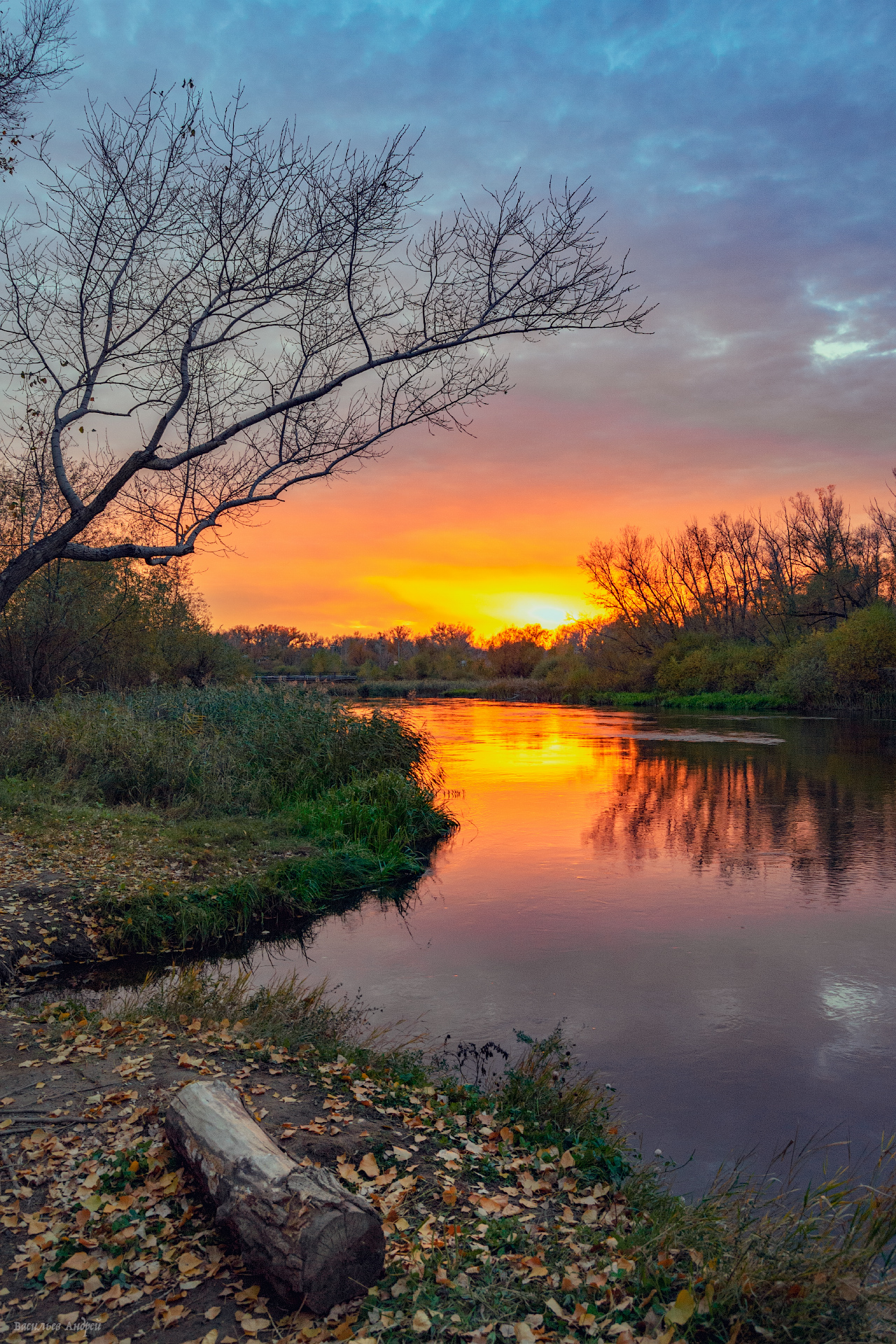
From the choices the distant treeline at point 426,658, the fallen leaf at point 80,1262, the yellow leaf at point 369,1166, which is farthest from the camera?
the distant treeline at point 426,658

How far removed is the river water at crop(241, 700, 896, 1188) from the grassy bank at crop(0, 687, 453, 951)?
83 cm

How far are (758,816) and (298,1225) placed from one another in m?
14.2

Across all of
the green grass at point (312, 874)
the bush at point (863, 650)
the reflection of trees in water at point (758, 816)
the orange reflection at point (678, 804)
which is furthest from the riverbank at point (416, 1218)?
the bush at point (863, 650)

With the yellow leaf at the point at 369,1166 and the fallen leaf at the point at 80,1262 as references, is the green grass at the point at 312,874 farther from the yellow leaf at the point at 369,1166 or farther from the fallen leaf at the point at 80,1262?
the fallen leaf at the point at 80,1262

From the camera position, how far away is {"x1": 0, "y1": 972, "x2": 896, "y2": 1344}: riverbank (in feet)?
10.1

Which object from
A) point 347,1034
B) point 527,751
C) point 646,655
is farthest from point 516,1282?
point 646,655

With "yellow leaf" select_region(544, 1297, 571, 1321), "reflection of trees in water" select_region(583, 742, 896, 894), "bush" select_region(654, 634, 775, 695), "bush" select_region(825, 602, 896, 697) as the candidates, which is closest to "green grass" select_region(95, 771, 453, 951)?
"reflection of trees in water" select_region(583, 742, 896, 894)

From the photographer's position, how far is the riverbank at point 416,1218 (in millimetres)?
3086

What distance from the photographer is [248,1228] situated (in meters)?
3.22

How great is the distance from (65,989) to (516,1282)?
5437mm

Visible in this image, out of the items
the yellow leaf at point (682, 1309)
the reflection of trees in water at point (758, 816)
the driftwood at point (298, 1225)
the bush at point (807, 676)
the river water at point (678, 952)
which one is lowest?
the river water at point (678, 952)

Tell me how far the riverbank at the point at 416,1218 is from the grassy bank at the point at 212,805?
3636 mm

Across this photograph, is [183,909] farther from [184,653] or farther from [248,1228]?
[184,653]

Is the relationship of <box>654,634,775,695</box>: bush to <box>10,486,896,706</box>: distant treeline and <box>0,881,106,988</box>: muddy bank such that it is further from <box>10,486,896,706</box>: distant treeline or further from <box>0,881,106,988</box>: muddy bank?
<box>0,881,106,988</box>: muddy bank
